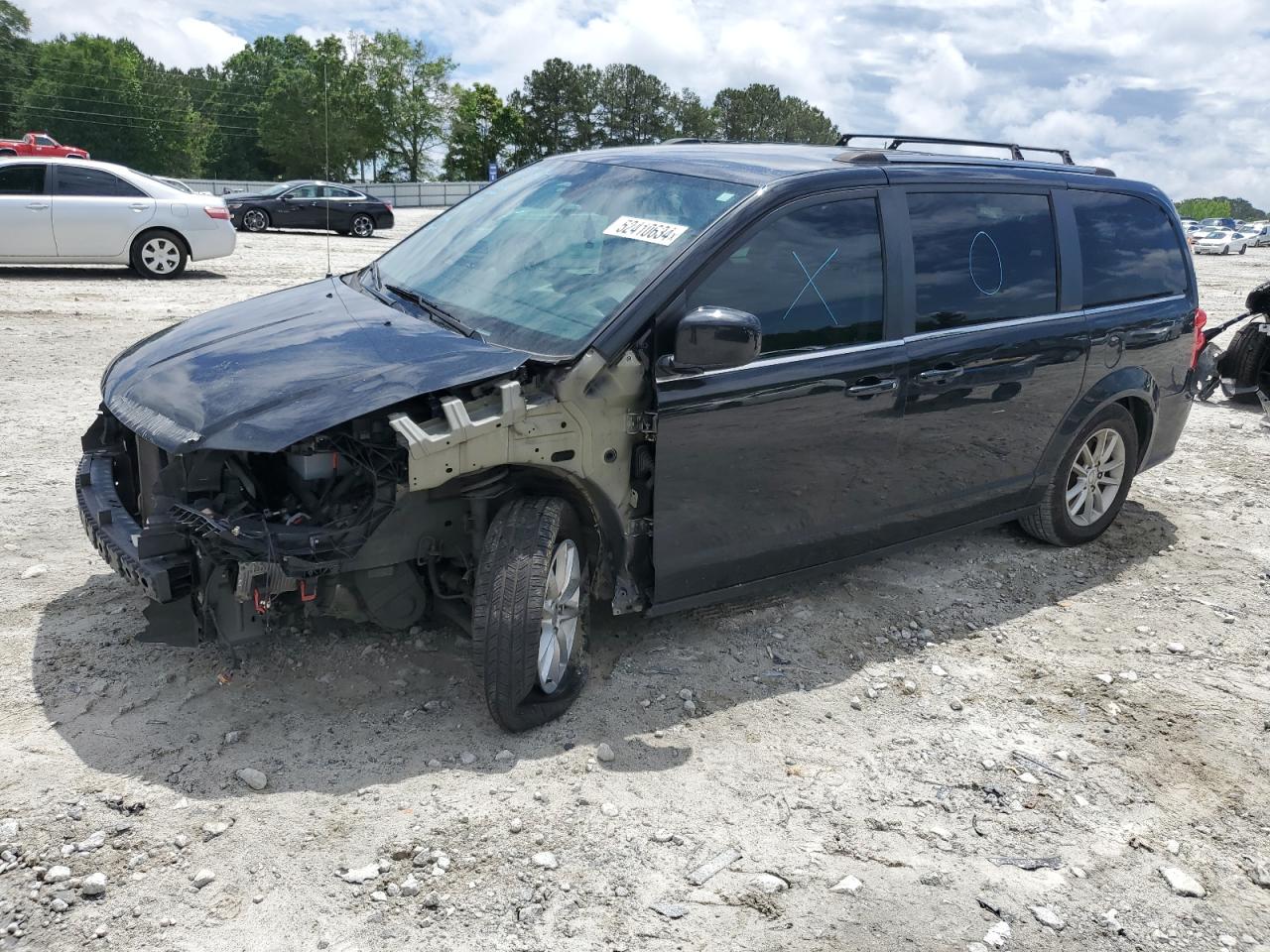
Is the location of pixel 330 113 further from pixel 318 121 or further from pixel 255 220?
pixel 255 220

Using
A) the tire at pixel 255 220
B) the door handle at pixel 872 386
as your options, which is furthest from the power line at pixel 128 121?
the door handle at pixel 872 386

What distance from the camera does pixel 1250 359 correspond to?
31.6 ft

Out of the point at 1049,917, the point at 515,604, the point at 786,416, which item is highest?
the point at 786,416

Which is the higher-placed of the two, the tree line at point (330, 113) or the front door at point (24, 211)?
the tree line at point (330, 113)

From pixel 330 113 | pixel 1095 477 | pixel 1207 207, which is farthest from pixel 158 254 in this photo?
pixel 1207 207

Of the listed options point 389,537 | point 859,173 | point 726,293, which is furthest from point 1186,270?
point 389,537

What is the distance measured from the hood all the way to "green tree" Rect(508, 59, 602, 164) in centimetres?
8334

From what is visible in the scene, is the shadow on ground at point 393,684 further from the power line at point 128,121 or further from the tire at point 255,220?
the power line at point 128,121

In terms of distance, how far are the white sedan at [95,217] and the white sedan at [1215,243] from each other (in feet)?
135

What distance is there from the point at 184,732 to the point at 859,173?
326 cm

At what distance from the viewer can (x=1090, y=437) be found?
5.61 m

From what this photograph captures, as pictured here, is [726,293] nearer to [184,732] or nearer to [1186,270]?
[184,732]

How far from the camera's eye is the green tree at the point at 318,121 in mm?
75250

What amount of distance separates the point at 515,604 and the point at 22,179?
1230 centimetres
